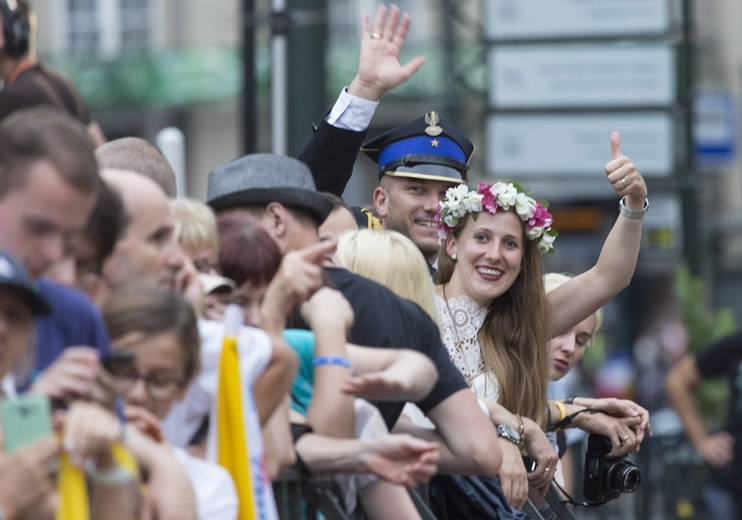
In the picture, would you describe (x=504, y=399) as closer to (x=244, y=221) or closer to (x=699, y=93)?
(x=244, y=221)

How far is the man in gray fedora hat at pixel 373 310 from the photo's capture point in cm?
477

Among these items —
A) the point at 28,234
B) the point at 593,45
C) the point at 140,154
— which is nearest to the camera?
the point at 28,234

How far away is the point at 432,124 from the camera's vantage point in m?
6.95

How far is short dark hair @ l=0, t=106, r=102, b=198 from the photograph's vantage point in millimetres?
3391

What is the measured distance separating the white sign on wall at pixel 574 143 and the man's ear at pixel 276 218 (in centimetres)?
1231

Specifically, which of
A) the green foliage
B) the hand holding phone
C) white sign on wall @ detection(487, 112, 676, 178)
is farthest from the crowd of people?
white sign on wall @ detection(487, 112, 676, 178)

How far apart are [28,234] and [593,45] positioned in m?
14.1

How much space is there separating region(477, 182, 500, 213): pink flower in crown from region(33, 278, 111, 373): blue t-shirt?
2671 millimetres

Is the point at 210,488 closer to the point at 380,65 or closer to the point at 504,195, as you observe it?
the point at 504,195

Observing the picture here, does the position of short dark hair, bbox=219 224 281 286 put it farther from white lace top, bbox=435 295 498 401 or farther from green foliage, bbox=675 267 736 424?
green foliage, bbox=675 267 736 424

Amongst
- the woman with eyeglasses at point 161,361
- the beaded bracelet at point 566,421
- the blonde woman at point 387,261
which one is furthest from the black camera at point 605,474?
the woman with eyeglasses at point 161,361

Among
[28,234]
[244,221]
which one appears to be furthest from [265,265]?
[28,234]

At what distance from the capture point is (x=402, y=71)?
20.4 feet

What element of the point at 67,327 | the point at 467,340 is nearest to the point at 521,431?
the point at 467,340
